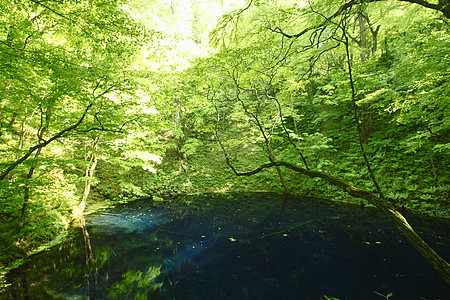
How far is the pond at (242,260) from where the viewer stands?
3748 millimetres

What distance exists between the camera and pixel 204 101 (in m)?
8.56

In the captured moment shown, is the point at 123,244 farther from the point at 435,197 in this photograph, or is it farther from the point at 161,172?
the point at 435,197

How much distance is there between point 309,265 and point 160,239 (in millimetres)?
4316

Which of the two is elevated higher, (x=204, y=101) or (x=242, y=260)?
(x=204, y=101)

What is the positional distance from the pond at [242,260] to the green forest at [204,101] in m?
1.20

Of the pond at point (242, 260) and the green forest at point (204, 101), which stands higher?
the green forest at point (204, 101)

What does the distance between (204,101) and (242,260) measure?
6.11 meters

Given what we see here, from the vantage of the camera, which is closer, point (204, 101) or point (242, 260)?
point (242, 260)

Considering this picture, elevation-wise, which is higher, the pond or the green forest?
the green forest

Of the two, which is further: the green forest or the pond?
the green forest

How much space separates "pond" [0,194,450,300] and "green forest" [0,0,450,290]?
3.93ft

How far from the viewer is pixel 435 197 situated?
678 cm

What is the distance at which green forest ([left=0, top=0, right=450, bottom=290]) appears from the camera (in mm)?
3965

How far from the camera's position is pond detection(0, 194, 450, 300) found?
3.75 meters
